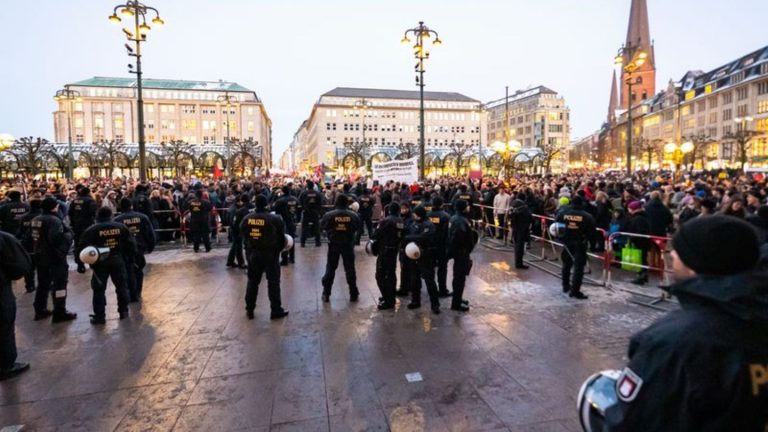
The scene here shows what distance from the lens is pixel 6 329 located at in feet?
17.6

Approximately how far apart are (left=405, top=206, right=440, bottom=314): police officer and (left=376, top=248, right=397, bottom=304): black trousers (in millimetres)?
364

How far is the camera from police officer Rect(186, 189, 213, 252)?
13258mm

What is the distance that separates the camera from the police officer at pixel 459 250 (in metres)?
7.64

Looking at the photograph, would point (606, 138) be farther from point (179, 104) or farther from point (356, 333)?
point (356, 333)

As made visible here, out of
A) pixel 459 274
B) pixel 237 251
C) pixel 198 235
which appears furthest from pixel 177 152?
pixel 459 274

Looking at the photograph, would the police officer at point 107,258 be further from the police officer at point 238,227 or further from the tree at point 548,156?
the tree at point 548,156

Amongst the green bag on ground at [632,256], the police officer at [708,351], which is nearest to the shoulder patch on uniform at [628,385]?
the police officer at [708,351]

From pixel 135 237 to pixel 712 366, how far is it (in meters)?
9.09

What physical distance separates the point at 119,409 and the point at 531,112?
436 ft

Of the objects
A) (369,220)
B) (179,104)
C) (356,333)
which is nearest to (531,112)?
(179,104)

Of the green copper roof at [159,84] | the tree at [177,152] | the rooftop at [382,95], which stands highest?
the green copper roof at [159,84]

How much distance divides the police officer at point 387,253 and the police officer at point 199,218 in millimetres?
7506

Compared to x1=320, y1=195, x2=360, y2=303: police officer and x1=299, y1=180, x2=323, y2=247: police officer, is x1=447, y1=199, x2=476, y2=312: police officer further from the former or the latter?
x1=299, y1=180, x2=323, y2=247: police officer

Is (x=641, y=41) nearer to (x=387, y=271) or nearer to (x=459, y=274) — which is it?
(x=459, y=274)
